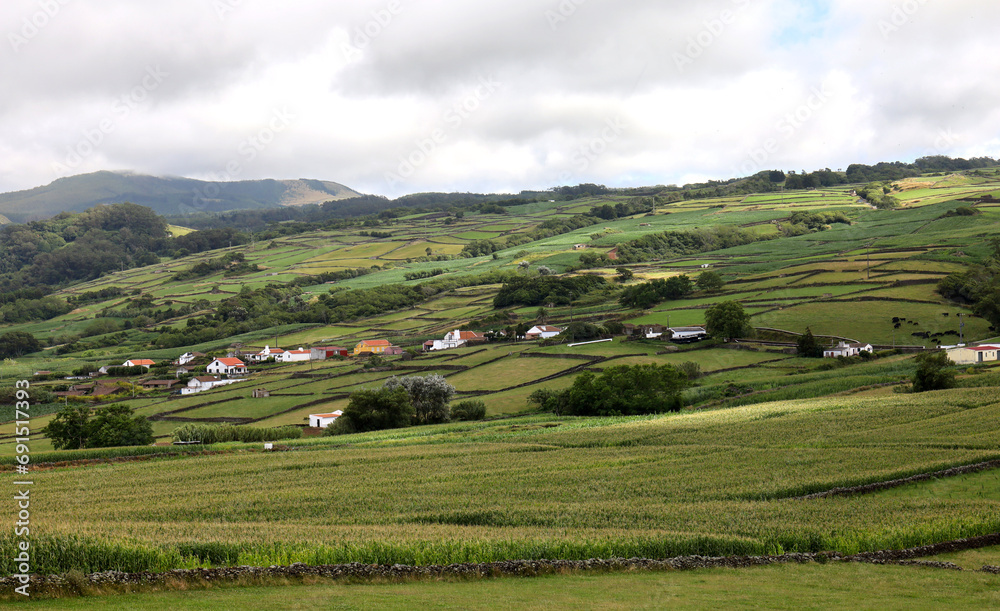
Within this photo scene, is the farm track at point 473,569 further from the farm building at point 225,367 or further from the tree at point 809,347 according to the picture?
the farm building at point 225,367

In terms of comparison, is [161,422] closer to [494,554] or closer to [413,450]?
[413,450]

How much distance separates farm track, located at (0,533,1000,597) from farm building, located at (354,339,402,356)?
81.9m

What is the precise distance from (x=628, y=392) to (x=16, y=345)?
116419 millimetres

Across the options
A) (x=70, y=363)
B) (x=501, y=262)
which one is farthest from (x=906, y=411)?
(x=501, y=262)

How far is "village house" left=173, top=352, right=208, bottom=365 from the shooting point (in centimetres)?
11101

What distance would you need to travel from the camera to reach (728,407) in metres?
54.8

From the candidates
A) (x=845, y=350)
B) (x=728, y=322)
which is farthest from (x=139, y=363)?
(x=845, y=350)

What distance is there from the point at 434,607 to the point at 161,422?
204 feet

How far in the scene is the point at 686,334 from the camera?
A: 283ft

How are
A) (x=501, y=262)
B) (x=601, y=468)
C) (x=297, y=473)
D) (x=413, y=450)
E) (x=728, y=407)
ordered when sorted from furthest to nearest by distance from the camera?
1. (x=501, y=262)
2. (x=728, y=407)
3. (x=413, y=450)
4. (x=297, y=473)
5. (x=601, y=468)

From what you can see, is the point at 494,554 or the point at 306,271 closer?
the point at 494,554

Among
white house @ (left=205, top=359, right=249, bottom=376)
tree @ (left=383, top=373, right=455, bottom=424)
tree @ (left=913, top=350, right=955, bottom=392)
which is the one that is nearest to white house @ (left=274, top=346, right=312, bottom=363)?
white house @ (left=205, top=359, right=249, bottom=376)

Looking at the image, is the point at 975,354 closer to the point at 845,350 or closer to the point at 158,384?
the point at 845,350

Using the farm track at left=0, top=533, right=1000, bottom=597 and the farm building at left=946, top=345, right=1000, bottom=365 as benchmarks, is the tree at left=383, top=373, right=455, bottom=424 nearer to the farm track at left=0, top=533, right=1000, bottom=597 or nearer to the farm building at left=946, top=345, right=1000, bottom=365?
the farm track at left=0, top=533, right=1000, bottom=597
